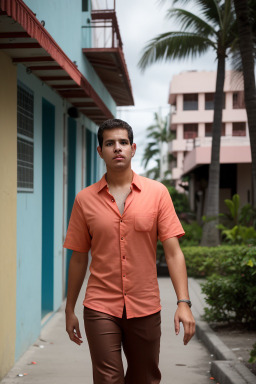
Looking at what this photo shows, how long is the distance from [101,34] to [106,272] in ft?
40.3

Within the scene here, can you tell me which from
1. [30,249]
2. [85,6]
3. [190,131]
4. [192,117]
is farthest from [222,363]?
[190,131]

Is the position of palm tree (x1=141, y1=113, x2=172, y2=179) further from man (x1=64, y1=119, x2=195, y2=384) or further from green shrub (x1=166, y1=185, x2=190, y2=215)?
man (x1=64, y1=119, x2=195, y2=384)

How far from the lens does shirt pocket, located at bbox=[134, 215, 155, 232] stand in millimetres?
3545

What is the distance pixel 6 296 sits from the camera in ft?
19.5

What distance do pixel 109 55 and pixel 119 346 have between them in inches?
343

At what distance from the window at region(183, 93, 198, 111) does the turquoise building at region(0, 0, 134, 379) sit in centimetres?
4102

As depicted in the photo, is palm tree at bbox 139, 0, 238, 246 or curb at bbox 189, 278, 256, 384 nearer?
curb at bbox 189, 278, 256, 384

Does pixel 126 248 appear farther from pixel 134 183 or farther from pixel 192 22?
pixel 192 22

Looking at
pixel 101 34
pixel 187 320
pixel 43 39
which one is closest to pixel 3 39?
pixel 43 39

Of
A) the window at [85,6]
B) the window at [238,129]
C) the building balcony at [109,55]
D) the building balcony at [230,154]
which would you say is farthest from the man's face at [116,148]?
the window at [238,129]

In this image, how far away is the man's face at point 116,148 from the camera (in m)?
3.63

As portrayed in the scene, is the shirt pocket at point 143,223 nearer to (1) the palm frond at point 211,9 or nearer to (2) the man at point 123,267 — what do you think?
(2) the man at point 123,267

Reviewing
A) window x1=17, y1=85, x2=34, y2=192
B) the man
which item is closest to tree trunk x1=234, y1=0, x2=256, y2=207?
window x1=17, y1=85, x2=34, y2=192

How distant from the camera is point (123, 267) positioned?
354 centimetres
